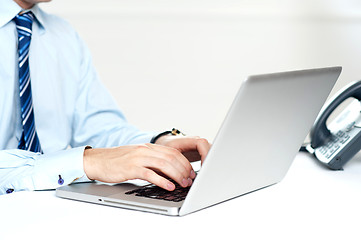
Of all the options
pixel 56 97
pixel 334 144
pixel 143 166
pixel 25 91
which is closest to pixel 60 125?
pixel 56 97

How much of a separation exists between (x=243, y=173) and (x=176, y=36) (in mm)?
2220

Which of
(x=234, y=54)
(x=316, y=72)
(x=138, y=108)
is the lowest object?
(x=138, y=108)

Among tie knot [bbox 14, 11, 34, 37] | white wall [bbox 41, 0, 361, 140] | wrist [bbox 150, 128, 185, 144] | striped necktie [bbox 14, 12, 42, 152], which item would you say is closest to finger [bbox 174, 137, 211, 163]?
wrist [bbox 150, 128, 185, 144]

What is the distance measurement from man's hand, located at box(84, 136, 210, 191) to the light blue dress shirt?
0.20 meters

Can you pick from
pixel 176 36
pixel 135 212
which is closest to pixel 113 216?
pixel 135 212

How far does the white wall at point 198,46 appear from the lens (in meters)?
2.97

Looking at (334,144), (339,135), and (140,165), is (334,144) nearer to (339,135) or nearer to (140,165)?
(339,135)

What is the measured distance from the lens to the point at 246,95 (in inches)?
31.4

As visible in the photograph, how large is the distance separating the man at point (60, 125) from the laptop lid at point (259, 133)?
118 millimetres

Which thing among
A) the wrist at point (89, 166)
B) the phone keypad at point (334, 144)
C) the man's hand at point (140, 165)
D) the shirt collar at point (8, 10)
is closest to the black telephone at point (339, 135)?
the phone keypad at point (334, 144)

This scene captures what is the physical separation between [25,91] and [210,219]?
0.83 metres

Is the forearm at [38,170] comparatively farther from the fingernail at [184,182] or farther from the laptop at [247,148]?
the fingernail at [184,182]

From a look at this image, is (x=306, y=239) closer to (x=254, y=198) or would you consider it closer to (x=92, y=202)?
(x=254, y=198)

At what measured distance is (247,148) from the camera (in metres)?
0.93
